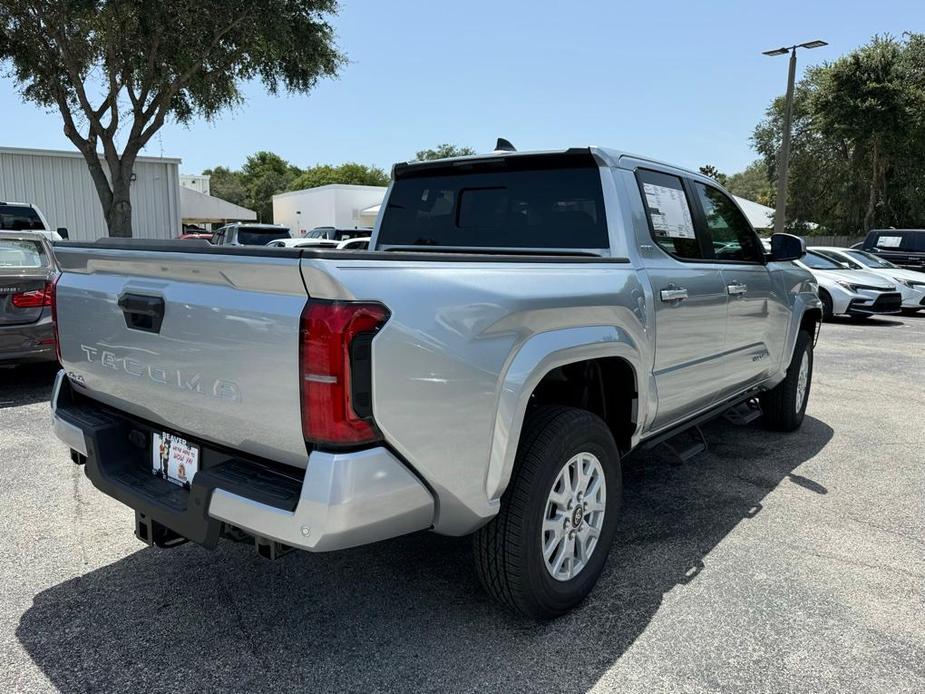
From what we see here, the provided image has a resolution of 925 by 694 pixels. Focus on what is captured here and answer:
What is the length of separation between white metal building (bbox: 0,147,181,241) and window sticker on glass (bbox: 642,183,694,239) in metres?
20.9

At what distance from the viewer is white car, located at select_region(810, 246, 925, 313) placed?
14.4 metres

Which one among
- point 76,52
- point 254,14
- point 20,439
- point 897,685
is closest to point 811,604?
point 897,685

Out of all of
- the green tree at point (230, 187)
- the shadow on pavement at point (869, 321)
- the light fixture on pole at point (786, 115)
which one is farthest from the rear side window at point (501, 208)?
the green tree at point (230, 187)

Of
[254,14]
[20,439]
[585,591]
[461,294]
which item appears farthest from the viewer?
[254,14]

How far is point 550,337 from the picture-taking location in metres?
2.62

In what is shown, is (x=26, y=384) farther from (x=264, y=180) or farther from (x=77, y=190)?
(x=264, y=180)

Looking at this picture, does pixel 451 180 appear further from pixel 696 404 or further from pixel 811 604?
pixel 811 604

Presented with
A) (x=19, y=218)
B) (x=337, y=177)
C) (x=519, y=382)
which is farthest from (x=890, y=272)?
(x=337, y=177)

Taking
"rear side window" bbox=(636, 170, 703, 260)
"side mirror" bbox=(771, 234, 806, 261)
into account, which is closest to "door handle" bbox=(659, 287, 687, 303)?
"rear side window" bbox=(636, 170, 703, 260)

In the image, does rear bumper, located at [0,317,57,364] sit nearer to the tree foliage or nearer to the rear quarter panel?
the rear quarter panel

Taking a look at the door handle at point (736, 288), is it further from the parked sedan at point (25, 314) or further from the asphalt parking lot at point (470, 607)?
the parked sedan at point (25, 314)

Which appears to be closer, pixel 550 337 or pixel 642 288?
pixel 550 337

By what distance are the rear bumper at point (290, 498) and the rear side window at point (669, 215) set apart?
2056 millimetres

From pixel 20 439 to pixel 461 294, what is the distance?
4.38m
